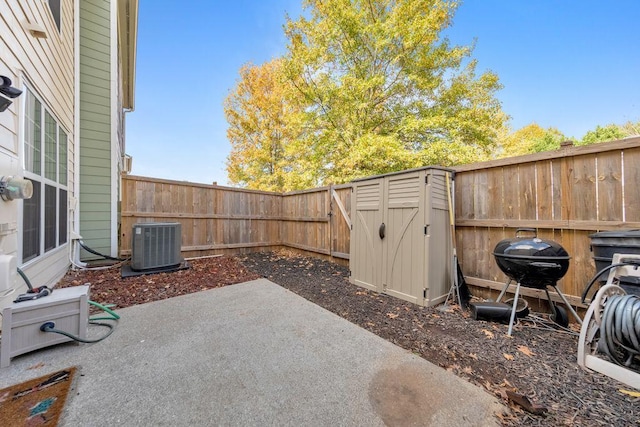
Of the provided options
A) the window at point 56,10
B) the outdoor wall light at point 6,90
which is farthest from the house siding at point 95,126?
the outdoor wall light at point 6,90

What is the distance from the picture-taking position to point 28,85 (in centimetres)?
266

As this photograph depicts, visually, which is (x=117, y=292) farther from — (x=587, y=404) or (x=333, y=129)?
(x=333, y=129)

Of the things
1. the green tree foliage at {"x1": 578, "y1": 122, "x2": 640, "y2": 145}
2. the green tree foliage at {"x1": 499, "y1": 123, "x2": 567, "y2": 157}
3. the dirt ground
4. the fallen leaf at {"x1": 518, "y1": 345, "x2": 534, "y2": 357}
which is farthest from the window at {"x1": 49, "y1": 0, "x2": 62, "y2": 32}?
the green tree foliage at {"x1": 578, "y1": 122, "x2": 640, "y2": 145}

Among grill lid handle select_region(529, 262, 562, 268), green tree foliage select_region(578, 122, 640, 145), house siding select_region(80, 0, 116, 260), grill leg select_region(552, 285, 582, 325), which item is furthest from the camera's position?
green tree foliage select_region(578, 122, 640, 145)

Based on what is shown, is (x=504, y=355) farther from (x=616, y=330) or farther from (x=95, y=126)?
(x=95, y=126)

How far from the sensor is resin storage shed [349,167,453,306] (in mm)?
3131

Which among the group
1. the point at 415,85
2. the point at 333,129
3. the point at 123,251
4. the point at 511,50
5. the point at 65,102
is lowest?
the point at 123,251

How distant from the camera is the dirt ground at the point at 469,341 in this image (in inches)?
59.6

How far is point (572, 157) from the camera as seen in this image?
261cm

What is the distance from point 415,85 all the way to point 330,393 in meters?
8.93

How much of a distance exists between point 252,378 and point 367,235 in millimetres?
2639

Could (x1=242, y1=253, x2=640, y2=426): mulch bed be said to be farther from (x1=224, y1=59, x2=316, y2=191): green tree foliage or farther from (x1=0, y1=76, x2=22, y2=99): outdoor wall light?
(x1=224, y1=59, x2=316, y2=191): green tree foliage

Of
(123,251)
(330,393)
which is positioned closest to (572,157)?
(330,393)

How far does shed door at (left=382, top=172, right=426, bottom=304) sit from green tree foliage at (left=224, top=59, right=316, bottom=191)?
27.0 feet
